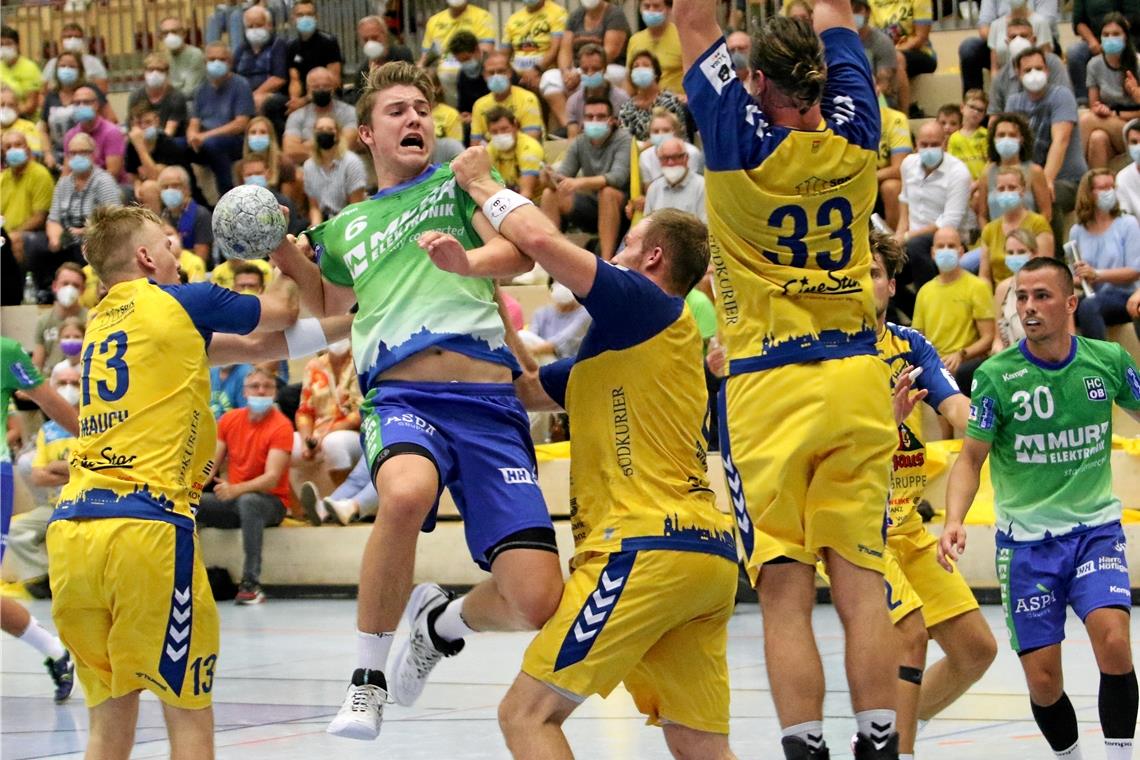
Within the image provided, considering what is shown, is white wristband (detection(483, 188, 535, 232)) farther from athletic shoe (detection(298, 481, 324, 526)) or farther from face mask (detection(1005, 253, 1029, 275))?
athletic shoe (detection(298, 481, 324, 526))

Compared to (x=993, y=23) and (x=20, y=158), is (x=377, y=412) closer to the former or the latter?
(x=993, y=23)

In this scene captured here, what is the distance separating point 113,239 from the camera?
6.09 meters

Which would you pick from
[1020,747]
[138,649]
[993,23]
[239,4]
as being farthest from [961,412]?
[239,4]

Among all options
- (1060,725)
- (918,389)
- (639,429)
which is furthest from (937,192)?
(639,429)

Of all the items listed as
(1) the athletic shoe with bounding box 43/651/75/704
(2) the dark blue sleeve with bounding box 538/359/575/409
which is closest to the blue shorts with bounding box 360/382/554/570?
(2) the dark blue sleeve with bounding box 538/359/575/409

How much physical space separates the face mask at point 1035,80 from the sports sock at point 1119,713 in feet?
29.2

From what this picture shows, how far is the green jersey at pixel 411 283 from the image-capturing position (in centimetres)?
577

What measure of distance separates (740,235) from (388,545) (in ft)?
4.84

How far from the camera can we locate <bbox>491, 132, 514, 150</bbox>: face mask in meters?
16.3

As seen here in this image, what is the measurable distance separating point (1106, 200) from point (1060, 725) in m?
7.49

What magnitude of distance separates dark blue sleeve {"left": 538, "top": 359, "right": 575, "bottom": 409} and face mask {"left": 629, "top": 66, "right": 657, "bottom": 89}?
1033 cm

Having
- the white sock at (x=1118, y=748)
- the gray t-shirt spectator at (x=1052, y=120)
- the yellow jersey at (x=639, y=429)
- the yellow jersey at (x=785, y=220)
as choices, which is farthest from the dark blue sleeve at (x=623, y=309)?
the gray t-shirt spectator at (x=1052, y=120)

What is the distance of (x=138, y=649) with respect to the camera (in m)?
5.67

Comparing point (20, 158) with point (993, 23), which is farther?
point (20, 158)
